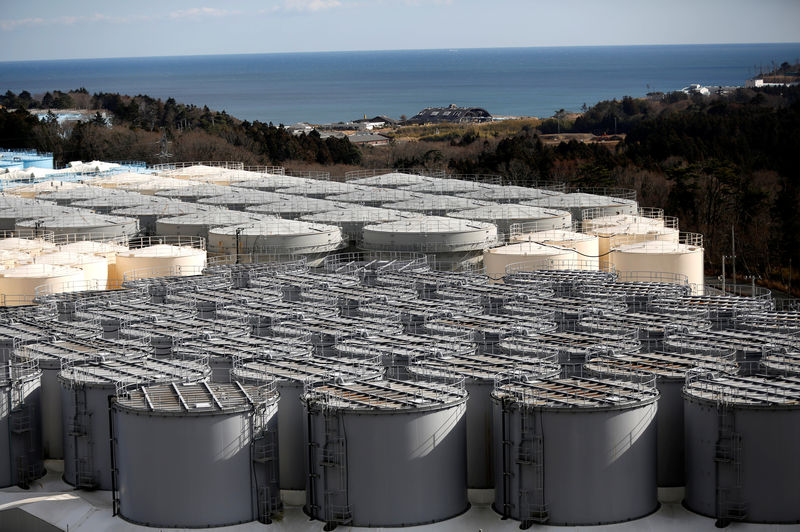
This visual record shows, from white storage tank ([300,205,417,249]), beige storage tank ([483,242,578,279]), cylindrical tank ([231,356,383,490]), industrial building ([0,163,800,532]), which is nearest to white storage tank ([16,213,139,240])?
white storage tank ([300,205,417,249])

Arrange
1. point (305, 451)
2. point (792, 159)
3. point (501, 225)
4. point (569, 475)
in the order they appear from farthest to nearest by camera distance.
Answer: point (792, 159) < point (501, 225) < point (305, 451) < point (569, 475)

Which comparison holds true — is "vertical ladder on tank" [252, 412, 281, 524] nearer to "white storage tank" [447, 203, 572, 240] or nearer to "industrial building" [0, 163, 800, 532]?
"industrial building" [0, 163, 800, 532]

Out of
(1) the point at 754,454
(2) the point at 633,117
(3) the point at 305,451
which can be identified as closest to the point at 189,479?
(3) the point at 305,451

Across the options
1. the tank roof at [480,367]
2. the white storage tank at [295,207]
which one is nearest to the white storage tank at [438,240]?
the white storage tank at [295,207]

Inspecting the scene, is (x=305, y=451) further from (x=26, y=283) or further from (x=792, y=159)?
(x=792, y=159)

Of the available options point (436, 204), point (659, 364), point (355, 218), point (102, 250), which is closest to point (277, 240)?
point (102, 250)

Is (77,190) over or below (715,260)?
over

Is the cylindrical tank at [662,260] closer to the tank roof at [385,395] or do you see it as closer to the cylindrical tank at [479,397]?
the cylindrical tank at [479,397]
